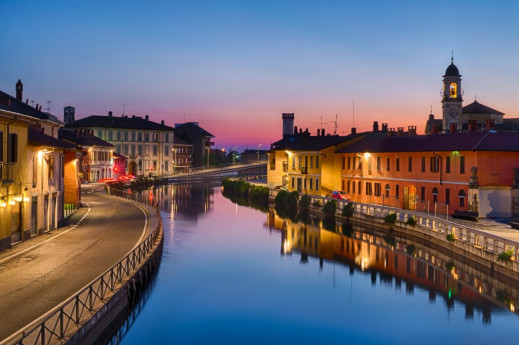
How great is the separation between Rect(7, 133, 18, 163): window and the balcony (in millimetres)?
286

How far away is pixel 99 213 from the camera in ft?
154

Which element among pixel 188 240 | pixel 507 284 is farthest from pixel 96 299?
pixel 188 240

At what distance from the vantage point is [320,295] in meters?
28.1

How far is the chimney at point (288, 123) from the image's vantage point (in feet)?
349

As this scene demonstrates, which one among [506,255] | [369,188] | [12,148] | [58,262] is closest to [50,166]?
[12,148]

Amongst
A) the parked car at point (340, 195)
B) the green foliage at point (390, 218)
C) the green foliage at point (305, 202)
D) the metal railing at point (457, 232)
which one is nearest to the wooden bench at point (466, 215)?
the metal railing at point (457, 232)

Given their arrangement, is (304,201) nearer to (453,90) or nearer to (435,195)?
(435,195)

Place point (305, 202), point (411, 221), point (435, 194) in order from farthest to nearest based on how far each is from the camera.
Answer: point (305, 202) < point (435, 194) < point (411, 221)

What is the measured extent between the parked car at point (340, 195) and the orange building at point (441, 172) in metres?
0.99

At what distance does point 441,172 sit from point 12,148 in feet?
108

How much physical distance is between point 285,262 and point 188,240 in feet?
34.4

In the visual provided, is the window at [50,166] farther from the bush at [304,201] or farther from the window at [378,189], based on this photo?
the bush at [304,201]

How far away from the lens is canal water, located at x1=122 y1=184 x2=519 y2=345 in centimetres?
2209

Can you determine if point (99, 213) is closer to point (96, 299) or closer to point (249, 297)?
point (249, 297)
